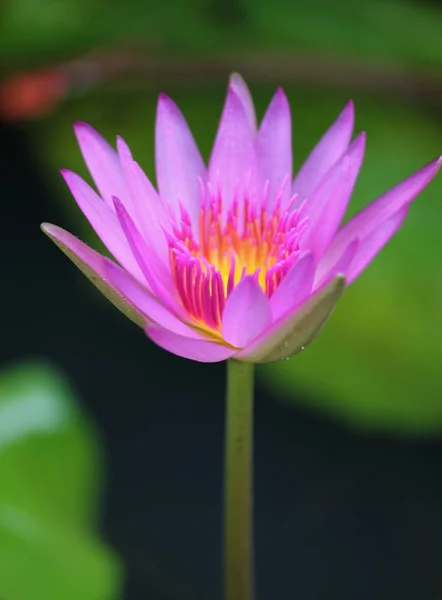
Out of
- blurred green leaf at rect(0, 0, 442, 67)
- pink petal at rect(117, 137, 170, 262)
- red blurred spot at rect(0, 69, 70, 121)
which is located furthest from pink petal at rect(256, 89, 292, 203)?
red blurred spot at rect(0, 69, 70, 121)

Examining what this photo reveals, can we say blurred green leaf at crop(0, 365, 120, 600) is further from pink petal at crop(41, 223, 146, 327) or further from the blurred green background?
Result: pink petal at crop(41, 223, 146, 327)

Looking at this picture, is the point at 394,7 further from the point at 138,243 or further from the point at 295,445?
the point at 138,243

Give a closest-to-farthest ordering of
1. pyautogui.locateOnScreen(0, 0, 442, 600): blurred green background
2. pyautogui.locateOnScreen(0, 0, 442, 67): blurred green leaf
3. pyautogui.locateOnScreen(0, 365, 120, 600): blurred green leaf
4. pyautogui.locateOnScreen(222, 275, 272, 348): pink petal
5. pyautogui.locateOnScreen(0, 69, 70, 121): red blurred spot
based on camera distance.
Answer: pyautogui.locateOnScreen(222, 275, 272, 348): pink petal → pyautogui.locateOnScreen(0, 365, 120, 600): blurred green leaf → pyautogui.locateOnScreen(0, 0, 442, 600): blurred green background → pyautogui.locateOnScreen(0, 0, 442, 67): blurred green leaf → pyautogui.locateOnScreen(0, 69, 70, 121): red blurred spot

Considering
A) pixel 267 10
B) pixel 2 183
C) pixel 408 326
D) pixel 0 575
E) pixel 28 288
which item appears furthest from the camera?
pixel 2 183

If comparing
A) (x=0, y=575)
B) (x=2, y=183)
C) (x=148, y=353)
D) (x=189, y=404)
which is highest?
(x=2, y=183)

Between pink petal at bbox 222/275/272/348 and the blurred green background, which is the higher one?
the blurred green background

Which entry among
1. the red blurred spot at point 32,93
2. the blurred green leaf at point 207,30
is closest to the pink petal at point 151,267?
the blurred green leaf at point 207,30

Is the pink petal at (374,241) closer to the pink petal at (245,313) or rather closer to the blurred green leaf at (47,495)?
the pink petal at (245,313)

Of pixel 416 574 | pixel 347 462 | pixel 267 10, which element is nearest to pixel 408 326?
pixel 347 462
